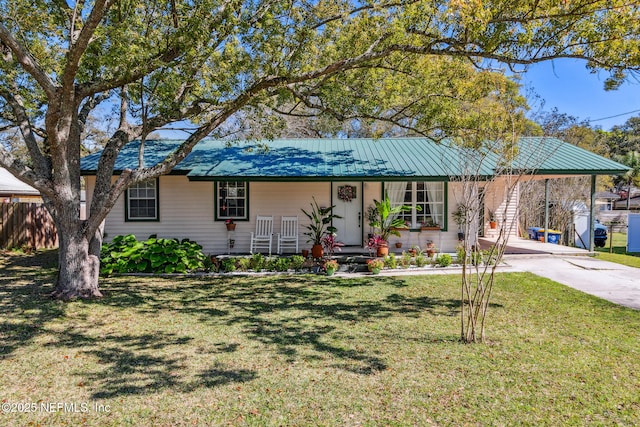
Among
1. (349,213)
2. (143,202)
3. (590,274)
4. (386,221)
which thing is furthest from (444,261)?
(143,202)

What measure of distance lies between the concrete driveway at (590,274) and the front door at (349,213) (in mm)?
4202

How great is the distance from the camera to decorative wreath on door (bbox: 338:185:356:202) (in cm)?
1163

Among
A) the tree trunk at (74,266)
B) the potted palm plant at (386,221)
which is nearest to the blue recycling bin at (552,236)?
the potted palm plant at (386,221)

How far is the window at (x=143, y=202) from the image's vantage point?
37.6 ft

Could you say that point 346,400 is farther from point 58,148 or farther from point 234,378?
point 58,148

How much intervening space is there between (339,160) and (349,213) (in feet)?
5.20

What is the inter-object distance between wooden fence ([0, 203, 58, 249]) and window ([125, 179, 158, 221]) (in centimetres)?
590

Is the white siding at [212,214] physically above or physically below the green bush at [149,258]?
above

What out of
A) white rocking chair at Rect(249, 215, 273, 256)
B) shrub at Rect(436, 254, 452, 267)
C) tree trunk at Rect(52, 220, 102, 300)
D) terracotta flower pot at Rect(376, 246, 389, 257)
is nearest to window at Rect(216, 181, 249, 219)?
white rocking chair at Rect(249, 215, 273, 256)

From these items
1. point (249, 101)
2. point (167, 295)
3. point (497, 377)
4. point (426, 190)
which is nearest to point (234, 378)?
point (497, 377)

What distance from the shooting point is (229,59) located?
7551 millimetres

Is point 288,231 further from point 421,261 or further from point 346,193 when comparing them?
point 421,261

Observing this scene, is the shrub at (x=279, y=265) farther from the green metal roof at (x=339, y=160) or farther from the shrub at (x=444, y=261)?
the shrub at (x=444, y=261)

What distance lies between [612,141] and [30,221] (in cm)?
5022
